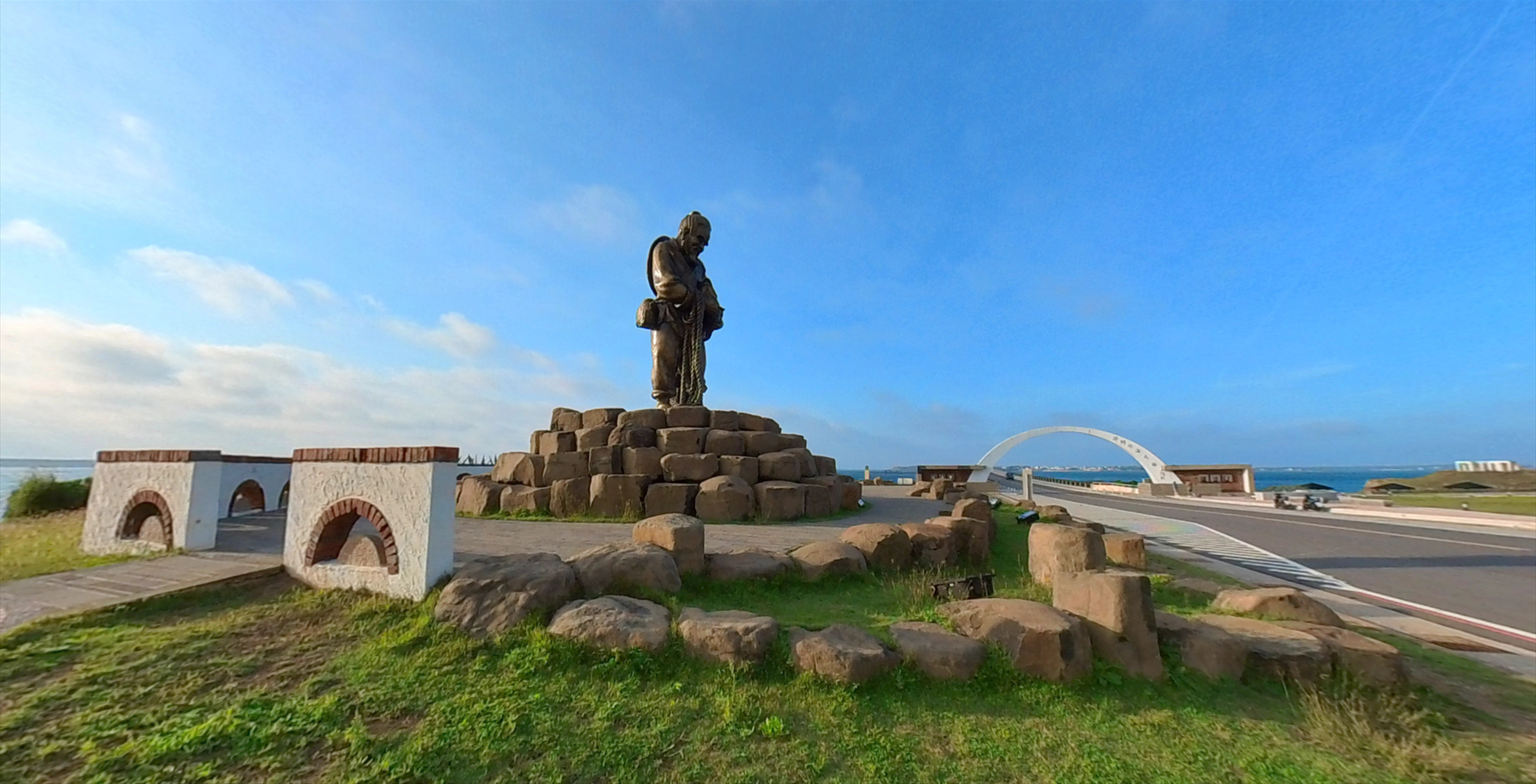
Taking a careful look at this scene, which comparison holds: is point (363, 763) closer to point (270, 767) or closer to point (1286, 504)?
point (270, 767)

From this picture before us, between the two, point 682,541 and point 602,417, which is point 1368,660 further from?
point 602,417

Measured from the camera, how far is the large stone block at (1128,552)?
29.2 feet

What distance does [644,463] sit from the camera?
11758 millimetres

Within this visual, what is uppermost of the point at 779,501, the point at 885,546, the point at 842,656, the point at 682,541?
the point at 779,501

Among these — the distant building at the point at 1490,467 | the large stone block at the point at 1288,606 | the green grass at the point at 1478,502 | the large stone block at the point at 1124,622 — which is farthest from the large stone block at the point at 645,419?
the distant building at the point at 1490,467

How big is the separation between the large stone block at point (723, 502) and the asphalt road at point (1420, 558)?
10.1m

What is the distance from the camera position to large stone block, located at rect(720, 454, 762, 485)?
468 inches

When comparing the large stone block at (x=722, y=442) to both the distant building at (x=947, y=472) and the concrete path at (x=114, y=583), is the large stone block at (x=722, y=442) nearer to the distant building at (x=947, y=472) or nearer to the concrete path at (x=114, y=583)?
the concrete path at (x=114, y=583)

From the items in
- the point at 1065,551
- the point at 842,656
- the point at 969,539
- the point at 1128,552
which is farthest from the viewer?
the point at 1128,552

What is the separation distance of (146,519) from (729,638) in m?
9.25

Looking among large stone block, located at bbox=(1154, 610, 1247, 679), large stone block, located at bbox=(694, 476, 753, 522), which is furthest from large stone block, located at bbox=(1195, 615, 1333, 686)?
large stone block, located at bbox=(694, 476, 753, 522)

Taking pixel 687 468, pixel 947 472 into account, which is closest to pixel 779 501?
pixel 687 468

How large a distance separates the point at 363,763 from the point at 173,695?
5.73 feet

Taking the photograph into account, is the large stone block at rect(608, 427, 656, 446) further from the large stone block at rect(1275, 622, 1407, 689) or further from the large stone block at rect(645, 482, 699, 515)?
the large stone block at rect(1275, 622, 1407, 689)
